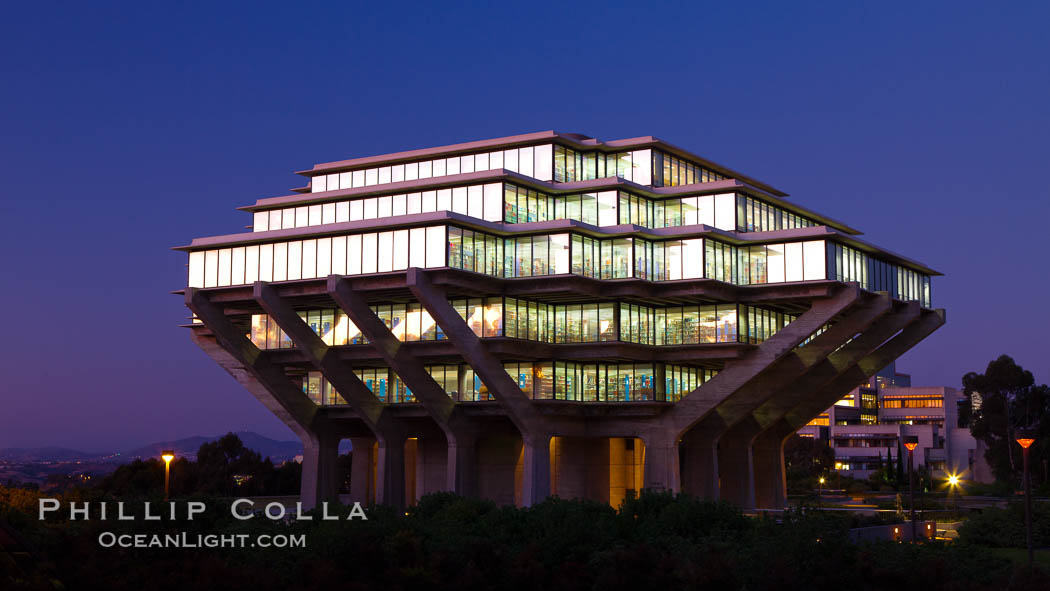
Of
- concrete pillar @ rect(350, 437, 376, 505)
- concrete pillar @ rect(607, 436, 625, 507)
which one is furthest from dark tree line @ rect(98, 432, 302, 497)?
concrete pillar @ rect(607, 436, 625, 507)

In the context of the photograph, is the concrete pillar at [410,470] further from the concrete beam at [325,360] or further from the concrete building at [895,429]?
the concrete building at [895,429]

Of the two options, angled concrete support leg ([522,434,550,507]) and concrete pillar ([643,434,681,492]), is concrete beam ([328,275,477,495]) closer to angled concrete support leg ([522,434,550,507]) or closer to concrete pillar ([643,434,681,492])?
angled concrete support leg ([522,434,550,507])

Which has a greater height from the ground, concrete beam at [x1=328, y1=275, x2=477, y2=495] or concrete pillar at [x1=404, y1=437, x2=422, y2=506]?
concrete beam at [x1=328, y1=275, x2=477, y2=495]

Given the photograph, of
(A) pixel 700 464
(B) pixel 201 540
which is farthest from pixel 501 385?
(B) pixel 201 540

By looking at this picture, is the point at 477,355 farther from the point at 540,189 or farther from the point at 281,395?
the point at 281,395

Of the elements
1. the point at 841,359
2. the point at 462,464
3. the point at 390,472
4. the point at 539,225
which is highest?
the point at 539,225

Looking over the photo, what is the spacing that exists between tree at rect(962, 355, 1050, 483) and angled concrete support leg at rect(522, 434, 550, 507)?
207ft

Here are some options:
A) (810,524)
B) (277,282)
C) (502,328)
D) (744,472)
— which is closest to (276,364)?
(277,282)

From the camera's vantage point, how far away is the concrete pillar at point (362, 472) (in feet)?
266

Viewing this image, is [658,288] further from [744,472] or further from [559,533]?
→ [559,533]

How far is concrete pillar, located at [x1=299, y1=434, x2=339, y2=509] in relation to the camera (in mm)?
73375

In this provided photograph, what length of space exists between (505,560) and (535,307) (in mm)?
35061

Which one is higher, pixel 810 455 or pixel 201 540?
pixel 201 540

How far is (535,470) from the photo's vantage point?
65938 millimetres
